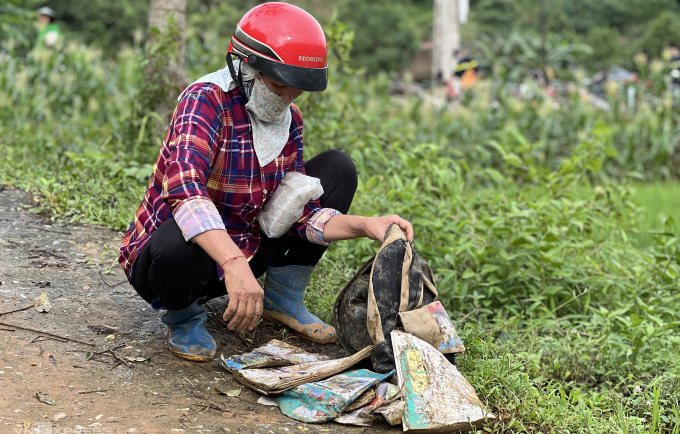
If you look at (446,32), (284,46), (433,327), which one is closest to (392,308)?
(433,327)

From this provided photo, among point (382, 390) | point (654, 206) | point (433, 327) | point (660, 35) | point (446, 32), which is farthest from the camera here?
point (660, 35)

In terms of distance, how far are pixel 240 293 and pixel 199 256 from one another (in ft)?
0.83

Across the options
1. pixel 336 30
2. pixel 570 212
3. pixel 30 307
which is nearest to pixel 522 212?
pixel 570 212

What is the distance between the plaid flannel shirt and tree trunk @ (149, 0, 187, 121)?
2.27m

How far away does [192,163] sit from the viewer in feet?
6.59

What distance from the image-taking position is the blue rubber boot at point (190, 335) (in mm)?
2271

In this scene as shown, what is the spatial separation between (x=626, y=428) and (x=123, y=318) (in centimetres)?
186

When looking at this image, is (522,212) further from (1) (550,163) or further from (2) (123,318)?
(1) (550,163)

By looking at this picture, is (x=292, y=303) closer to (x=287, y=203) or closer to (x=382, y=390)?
(x=287, y=203)

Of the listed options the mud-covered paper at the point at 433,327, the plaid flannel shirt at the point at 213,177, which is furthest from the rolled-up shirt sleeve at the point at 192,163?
the mud-covered paper at the point at 433,327

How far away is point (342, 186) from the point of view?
259 cm

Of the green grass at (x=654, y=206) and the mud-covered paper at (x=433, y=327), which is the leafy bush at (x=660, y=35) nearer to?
the green grass at (x=654, y=206)

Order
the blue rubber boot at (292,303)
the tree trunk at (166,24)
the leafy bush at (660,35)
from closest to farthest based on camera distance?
the blue rubber boot at (292,303)
the tree trunk at (166,24)
the leafy bush at (660,35)

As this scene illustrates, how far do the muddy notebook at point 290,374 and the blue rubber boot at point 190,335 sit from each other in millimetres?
171
